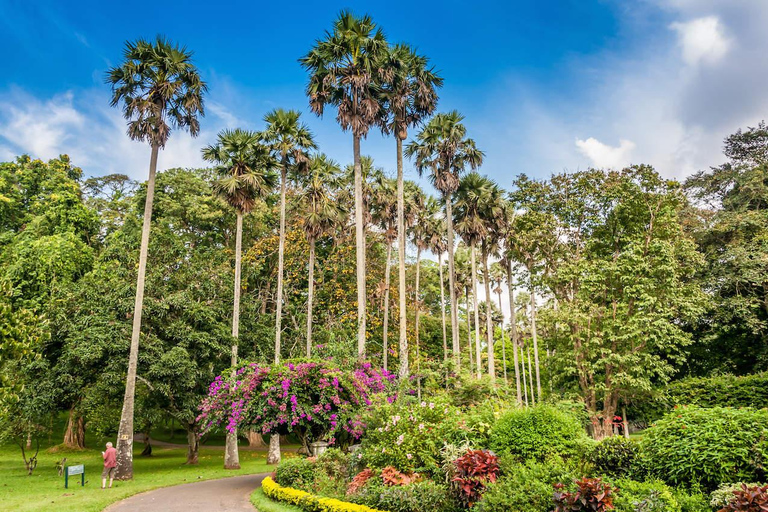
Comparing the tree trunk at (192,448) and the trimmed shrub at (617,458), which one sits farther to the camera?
the tree trunk at (192,448)

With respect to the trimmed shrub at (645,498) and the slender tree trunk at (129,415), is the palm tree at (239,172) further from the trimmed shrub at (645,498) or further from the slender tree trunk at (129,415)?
the trimmed shrub at (645,498)

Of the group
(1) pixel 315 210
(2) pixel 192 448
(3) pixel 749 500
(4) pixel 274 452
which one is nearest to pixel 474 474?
(3) pixel 749 500

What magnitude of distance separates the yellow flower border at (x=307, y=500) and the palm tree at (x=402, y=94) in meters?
11.9

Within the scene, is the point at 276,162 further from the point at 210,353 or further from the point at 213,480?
the point at 213,480

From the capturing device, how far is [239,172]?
2488 centimetres

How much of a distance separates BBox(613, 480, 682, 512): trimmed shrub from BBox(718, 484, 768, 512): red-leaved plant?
0.72 metres

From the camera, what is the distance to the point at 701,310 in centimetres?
2344

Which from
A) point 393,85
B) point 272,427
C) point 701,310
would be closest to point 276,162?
point 393,85

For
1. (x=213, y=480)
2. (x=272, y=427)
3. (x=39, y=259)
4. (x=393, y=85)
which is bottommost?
(x=213, y=480)

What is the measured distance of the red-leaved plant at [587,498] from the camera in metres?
6.73

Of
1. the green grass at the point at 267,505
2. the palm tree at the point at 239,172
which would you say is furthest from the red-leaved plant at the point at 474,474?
the palm tree at the point at 239,172

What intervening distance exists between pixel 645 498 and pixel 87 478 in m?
19.7

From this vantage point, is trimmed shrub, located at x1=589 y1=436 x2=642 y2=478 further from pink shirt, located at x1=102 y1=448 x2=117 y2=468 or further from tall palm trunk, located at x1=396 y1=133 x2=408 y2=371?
pink shirt, located at x1=102 y1=448 x2=117 y2=468

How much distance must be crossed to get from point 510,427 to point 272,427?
930cm
